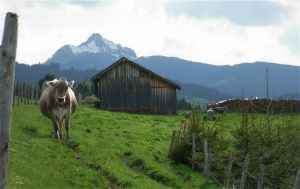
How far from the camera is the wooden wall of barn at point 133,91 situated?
60719 millimetres

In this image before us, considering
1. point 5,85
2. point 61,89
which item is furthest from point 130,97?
point 5,85

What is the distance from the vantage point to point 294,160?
22750mm

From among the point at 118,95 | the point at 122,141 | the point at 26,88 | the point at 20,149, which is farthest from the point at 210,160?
the point at 118,95

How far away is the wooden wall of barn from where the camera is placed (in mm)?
60719

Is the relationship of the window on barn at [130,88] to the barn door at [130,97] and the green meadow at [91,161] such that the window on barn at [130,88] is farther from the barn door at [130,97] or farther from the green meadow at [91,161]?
the green meadow at [91,161]

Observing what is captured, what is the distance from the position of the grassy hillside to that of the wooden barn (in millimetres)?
28665

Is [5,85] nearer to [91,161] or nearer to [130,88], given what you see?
[91,161]

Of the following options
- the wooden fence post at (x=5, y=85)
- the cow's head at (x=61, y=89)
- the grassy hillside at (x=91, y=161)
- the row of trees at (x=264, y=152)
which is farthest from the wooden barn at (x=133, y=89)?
the wooden fence post at (x=5, y=85)

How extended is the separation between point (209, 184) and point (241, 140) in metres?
2.92

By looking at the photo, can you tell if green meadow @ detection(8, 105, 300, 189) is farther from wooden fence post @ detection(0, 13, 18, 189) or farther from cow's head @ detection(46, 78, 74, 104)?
wooden fence post @ detection(0, 13, 18, 189)

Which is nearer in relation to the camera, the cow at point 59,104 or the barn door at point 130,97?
the cow at point 59,104

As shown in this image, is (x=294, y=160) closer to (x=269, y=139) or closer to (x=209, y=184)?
(x=269, y=139)

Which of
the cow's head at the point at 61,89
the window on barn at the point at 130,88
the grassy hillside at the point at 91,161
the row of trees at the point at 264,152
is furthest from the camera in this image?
the window on barn at the point at 130,88

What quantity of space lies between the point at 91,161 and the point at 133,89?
1571 inches
